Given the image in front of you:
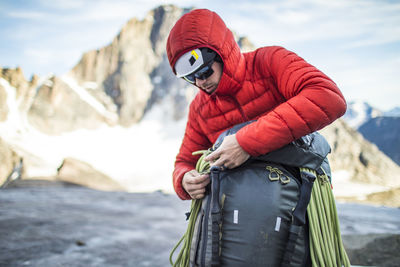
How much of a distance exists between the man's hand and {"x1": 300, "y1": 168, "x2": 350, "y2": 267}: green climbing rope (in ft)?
0.75

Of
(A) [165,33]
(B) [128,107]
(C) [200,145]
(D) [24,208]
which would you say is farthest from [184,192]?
(A) [165,33]

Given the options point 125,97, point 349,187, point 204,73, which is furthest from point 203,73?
point 125,97

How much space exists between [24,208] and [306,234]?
4.72 meters

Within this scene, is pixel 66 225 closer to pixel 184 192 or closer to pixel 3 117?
pixel 184 192

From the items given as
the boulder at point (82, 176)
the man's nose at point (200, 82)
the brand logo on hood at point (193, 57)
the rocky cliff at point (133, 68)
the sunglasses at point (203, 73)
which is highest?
the rocky cliff at point (133, 68)

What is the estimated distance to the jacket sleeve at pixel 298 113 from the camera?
2.68 feet

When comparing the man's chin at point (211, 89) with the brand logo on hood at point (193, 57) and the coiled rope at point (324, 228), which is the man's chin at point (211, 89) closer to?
the brand logo on hood at point (193, 57)

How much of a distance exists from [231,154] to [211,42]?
0.42 m

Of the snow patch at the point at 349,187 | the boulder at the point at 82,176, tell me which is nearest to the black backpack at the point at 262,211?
the boulder at the point at 82,176

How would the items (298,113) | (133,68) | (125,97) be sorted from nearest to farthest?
(298,113), (125,97), (133,68)

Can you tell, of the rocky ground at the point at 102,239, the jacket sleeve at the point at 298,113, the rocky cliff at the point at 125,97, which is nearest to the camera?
the jacket sleeve at the point at 298,113

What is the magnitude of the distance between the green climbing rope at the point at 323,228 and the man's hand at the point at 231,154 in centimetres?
23

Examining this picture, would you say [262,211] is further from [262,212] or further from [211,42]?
[211,42]

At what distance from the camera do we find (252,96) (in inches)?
42.1
